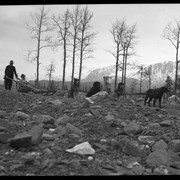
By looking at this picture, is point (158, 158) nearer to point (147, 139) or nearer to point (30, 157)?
point (147, 139)

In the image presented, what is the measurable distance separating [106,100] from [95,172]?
630 centimetres

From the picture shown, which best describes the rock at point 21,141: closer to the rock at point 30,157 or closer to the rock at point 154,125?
the rock at point 30,157

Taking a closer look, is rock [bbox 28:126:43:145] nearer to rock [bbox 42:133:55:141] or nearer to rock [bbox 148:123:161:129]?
rock [bbox 42:133:55:141]

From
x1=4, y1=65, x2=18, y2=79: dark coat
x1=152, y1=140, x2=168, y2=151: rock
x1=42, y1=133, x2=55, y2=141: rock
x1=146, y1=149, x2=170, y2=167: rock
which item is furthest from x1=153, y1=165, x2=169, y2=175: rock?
x1=4, y1=65, x2=18, y2=79: dark coat

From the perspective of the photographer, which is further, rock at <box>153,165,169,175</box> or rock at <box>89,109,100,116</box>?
rock at <box>89,109,100,116</box>

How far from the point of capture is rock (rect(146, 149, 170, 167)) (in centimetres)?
564

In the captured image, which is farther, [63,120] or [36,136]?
[63,120]

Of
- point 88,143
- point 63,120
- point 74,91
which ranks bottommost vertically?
point 88,143

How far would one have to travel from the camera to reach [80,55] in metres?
29.9

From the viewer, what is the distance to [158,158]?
572 centimetres

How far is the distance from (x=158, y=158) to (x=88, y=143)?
4.92 feet

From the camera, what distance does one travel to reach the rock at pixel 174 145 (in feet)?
21.0

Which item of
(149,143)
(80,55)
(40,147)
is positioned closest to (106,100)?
(149,143)

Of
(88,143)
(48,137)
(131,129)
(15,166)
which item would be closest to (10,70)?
(48,137)
